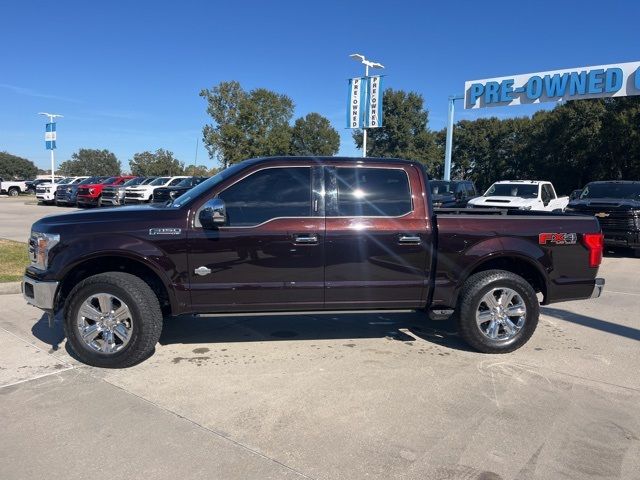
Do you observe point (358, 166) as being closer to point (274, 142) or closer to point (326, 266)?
point (326, 266)

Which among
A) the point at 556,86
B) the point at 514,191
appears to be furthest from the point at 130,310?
the point at 556,86

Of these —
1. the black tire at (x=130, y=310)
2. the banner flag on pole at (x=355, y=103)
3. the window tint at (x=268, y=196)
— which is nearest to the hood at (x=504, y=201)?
the banner flag on pole at (x=355, y=103)

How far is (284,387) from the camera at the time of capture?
4250mm

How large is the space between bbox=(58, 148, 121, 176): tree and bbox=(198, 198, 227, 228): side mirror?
143727mm

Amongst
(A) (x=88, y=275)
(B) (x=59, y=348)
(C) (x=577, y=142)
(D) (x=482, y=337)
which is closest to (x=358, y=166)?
(D) (x=482, y=337)

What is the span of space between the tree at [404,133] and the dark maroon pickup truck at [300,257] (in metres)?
51.6

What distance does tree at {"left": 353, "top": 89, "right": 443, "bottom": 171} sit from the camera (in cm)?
5634

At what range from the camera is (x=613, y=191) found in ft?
45.2

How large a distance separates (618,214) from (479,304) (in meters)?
9.17

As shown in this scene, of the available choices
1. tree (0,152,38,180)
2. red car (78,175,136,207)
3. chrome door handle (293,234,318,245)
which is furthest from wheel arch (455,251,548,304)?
tree (0,152,38,180)

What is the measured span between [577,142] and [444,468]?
40.8 m

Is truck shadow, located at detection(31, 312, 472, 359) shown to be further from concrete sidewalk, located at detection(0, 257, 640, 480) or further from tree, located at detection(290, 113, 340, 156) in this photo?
tree, located at detection(290, 113, 340, 156)

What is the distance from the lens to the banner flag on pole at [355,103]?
23.6 m

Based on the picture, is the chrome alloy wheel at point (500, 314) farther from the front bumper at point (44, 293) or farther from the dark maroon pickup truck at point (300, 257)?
the front bumper at point (44, 293)
